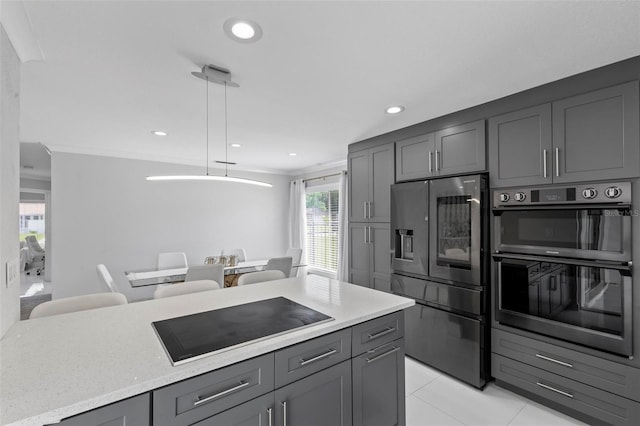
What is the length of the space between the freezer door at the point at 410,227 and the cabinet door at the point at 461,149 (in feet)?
0.82

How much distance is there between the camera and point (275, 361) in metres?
1.20

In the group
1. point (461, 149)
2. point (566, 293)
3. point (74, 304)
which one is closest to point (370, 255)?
point (461, 149)

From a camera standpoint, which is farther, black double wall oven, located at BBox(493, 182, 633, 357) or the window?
the window

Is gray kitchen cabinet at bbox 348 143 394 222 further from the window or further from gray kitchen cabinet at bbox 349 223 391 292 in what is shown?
the window

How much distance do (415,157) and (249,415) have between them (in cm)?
259

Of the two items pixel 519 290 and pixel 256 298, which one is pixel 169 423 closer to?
pixel 256 298

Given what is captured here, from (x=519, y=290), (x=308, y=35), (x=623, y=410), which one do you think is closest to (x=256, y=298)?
(x=308, y=35)

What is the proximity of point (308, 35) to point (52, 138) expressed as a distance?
3.78 meters

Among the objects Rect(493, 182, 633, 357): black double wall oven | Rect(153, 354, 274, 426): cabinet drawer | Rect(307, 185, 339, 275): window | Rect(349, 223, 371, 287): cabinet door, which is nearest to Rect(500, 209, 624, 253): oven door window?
Rect(493, 182, 633, 357): black double wall oven

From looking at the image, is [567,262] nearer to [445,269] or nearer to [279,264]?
[445,269]

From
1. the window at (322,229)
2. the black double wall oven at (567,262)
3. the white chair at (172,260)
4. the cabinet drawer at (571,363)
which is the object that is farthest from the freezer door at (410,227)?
the white chair at (172,260)

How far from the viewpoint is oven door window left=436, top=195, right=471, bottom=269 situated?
2.44 meters

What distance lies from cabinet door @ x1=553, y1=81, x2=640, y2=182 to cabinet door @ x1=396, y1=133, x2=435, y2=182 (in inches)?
38.1

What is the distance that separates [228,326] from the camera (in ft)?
4.51
